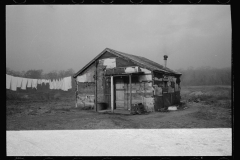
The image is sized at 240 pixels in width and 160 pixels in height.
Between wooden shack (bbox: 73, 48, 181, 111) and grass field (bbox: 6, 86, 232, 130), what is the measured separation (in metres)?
1.32

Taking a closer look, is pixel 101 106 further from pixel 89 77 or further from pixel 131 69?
pixel 131 69

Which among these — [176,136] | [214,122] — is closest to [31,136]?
[176,136]

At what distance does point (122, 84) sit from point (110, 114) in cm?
308

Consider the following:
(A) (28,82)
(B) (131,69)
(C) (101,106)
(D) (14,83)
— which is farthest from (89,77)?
(D) (14,83)

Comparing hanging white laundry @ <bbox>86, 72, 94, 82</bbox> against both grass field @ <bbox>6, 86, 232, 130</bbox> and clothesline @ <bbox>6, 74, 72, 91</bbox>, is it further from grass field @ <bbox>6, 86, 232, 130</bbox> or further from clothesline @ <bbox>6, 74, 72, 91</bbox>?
grass field @ <bbox>6, 86, 232, 130</bbox>

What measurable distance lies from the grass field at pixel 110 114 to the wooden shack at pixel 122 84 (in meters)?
1.32

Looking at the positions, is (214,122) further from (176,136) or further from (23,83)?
(23,83)

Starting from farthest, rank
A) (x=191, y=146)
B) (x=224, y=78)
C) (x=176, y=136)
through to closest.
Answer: (x=224, y=78) < (x=176, y=136) < (x=191, y=146)

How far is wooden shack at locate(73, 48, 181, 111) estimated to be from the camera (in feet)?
41.8

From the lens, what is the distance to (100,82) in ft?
49.2

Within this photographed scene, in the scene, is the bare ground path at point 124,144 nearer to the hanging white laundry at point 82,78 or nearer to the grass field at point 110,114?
the grass field at point 110,114

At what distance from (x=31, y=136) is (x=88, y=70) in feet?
31.3
